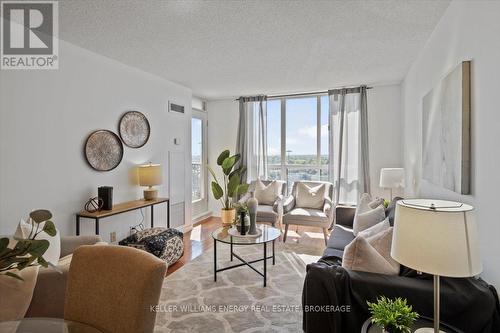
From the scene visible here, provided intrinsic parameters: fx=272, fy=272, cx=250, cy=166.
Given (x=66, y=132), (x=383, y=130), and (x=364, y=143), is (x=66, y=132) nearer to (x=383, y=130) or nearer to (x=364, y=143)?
(x=364, y=143)

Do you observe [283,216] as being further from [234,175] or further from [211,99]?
[211,99]

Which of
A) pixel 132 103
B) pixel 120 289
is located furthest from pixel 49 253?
pixel 132 103

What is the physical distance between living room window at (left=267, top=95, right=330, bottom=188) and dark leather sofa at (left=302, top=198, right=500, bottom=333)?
3.56 m

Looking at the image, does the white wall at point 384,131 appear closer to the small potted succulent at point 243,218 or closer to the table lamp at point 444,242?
the small potted succulent at point 243,218

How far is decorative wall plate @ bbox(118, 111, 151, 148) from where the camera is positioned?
358cm

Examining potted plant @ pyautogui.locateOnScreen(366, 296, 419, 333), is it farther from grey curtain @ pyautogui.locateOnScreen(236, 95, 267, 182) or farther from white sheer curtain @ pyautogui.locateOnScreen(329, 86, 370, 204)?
grey curtain @ pyautogui.locateOnScreen(236, 95, 267, 182)

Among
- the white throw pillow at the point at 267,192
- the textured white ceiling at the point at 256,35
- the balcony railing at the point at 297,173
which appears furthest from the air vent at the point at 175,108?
the balcony railing at the point at 297,173

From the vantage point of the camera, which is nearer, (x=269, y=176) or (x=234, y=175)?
(x=234, y=175)

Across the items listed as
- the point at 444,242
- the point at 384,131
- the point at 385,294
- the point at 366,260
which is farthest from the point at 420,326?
the point at 384,131

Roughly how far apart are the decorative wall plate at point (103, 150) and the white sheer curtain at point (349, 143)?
3.48 meters

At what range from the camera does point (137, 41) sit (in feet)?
9.23

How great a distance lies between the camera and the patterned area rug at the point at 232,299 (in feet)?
7.04

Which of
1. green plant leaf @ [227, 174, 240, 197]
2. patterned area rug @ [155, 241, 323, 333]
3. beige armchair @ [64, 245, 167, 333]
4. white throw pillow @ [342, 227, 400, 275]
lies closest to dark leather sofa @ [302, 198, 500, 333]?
white throw pillow @ [342, 227, 400, 275]

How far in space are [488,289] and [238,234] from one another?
214 cm
